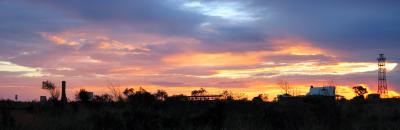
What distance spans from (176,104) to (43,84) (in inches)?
601

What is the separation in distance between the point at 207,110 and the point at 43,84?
18.8 m

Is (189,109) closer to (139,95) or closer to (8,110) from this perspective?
(139,95)

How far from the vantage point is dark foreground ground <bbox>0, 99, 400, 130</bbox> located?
25375 mm

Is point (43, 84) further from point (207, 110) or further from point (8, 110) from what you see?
point (207, 110)

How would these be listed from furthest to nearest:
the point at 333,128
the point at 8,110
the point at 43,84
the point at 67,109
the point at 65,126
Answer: the point at 43,84, the point at 67,109, the point at 8,110, the point at 333,128, the point at 65,126

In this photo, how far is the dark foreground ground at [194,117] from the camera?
2538 centimetres

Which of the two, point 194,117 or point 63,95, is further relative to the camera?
point 63,95

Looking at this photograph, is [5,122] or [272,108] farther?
[272,108]

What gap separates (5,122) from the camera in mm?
25766

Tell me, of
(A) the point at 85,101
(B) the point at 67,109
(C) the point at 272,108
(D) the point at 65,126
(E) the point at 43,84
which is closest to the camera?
(D) the point at 65,126

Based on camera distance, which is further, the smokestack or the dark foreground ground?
the smokestack

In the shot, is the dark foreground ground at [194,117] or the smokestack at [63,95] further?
the smokestack at [63,95]

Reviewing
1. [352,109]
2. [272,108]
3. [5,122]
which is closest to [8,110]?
[5,122]

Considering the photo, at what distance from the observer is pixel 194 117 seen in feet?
91.1
